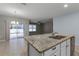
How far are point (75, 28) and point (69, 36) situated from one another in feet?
0.55

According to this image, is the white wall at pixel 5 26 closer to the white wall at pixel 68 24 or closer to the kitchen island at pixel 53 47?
the kitchen island at pixel 53 47

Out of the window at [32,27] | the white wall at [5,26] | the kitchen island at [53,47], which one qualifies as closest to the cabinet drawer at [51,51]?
the kitchen island at [53,47]

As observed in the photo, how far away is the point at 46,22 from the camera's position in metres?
1.36

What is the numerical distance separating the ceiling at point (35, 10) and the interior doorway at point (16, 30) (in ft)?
0.46

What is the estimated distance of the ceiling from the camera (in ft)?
3.59

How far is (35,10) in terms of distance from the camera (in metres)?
1.22

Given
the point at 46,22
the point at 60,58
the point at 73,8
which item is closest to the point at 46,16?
the point at 46,22

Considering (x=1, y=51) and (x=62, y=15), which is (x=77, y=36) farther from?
(x=1, y=51)

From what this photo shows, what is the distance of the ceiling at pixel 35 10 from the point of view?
1.09 m

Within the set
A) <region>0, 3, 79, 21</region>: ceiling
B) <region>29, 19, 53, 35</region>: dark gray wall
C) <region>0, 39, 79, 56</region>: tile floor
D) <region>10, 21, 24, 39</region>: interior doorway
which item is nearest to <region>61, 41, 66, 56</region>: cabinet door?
<region>0, 39, 79, 56</region>: tile floor

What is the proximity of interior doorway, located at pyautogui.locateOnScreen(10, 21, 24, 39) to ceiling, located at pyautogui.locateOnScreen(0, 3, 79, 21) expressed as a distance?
0.46ft

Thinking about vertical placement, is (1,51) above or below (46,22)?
below

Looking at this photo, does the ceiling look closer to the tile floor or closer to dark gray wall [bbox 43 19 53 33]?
dark gray wall [bbox 43 19 53 33]

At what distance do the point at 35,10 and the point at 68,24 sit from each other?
21.4 inches
